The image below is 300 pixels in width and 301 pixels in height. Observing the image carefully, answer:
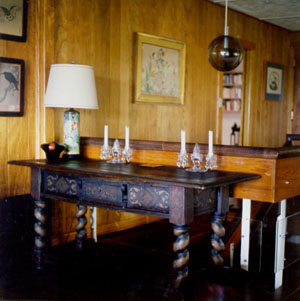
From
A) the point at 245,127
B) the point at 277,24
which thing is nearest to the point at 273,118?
the point at 245,127

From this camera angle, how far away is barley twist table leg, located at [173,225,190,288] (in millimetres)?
2622

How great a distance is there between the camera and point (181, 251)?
Result: 2660 millimetres

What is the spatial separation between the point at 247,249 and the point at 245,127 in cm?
400

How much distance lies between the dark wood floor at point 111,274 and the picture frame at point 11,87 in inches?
28.4

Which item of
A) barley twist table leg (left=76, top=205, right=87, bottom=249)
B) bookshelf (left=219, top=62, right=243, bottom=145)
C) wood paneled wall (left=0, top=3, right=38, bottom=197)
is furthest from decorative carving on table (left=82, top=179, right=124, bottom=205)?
bookshelf (left=219, top=62, right=243, bottom=145)

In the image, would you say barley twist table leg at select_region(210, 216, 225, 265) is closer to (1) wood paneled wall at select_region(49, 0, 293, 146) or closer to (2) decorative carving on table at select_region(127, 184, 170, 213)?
(2) decorative carving on table at select_region(127, 184, 170, 213)

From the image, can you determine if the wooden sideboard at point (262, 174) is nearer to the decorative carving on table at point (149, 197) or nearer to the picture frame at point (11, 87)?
the decorative carving on table at point (149, 197)

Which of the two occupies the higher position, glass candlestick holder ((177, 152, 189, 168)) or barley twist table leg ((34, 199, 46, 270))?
glass candlestick holder ((177, 152, 189, 168))

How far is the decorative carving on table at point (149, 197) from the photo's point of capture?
2.66 metres

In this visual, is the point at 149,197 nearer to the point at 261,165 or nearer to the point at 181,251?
the point at 181,251

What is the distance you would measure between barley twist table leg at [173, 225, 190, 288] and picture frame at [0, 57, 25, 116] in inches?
72.0

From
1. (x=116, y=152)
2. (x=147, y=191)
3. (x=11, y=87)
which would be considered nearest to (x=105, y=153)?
(x=116, y=152)

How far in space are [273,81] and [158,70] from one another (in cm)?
300

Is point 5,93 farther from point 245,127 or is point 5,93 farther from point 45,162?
point 245,127
